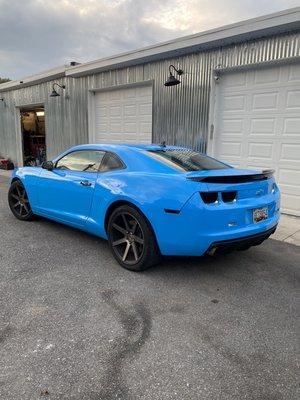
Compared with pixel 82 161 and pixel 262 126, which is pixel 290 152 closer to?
pixel 262 126

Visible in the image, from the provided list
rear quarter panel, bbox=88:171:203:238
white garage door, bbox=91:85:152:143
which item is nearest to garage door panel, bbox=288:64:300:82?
white garage door, bbox=91:85:152:143

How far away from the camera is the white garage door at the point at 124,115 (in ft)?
29.3

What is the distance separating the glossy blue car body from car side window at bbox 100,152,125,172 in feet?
0.18

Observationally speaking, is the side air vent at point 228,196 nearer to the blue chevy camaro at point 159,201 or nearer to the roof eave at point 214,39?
the blue chevy camaro at point 159,201

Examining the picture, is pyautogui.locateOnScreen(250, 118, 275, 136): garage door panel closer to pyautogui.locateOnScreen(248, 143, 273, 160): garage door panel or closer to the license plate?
pyautogui.locateOnScreen(248, 143, 273, 160): garage door panel

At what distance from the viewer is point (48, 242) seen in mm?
4645

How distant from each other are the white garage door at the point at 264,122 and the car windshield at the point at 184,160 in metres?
2.93

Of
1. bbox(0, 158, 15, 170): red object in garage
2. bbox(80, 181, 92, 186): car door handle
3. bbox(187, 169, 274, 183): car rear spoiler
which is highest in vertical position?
bbox(187, 169, 274, 183): car rear spoiler

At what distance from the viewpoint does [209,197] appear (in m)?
3.13

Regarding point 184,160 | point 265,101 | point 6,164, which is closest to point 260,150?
point 265,101

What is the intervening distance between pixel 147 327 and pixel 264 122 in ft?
17.4

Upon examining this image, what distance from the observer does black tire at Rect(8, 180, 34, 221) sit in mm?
5516

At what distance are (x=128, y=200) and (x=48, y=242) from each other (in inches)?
66.6

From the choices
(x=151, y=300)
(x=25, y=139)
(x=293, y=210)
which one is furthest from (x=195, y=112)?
(x=25, y=139)
